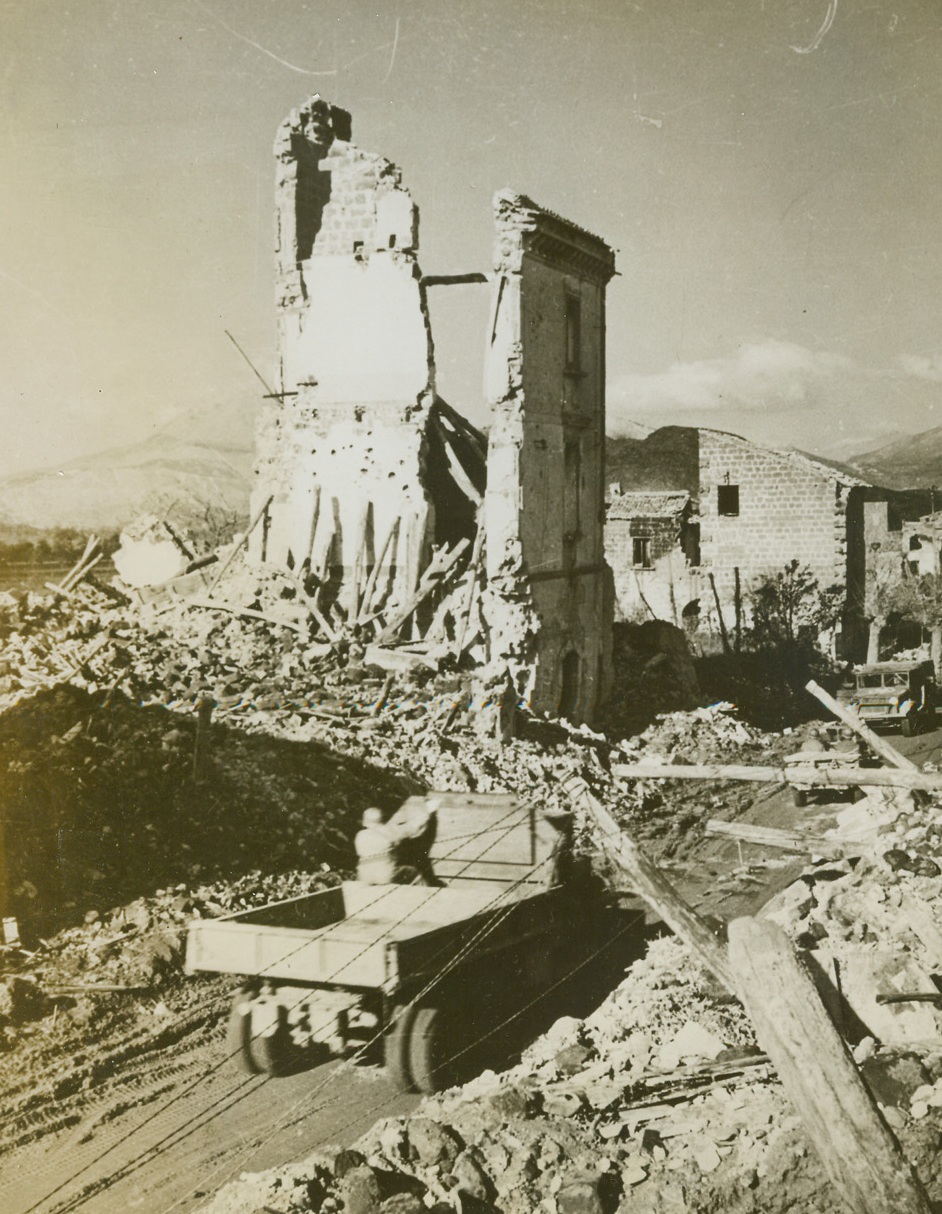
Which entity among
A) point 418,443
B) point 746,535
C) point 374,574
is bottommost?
point 374,574

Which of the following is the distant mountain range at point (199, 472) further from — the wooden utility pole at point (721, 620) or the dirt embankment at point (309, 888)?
the dirt embankment at point (309, 888)

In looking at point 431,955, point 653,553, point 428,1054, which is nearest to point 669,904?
point 431,955

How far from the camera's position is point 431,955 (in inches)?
307

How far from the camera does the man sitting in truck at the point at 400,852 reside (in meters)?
9.52

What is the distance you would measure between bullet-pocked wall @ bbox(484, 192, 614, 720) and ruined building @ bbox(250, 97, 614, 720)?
4cm

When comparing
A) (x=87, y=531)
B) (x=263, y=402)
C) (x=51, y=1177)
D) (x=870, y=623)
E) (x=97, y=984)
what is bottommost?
(x=51, y=1177)

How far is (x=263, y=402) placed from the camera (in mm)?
18984

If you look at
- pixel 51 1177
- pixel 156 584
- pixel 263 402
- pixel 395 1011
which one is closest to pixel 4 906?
pixel 51 1177

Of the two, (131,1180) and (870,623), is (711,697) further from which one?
(131,1180)

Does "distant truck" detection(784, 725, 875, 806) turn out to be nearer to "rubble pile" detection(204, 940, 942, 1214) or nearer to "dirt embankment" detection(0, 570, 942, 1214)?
"dirt embankment" detection(0, 570, 942, 1214)

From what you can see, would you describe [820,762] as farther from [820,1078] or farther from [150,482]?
[150,482]

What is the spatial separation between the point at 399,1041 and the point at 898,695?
13.5 m

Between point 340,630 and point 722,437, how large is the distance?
12.8 m

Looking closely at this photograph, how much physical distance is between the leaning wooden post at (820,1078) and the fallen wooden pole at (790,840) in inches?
193
